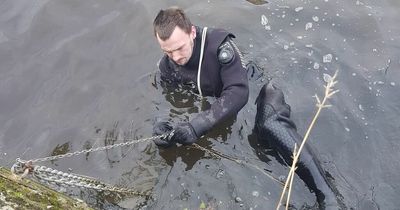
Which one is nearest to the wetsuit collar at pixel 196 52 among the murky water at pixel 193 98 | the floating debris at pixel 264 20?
the murky water at pixel 193 98

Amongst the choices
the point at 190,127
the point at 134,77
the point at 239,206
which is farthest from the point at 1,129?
the point at 239,206

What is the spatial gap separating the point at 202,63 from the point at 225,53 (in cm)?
31

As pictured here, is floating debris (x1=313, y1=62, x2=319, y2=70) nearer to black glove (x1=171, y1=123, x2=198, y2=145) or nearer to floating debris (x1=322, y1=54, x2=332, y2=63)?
floating debris (x1=322, y1=54, x2=332, y2=63)

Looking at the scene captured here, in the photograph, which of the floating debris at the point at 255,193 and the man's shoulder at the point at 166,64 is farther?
the man's shoulder at the point at 166,64

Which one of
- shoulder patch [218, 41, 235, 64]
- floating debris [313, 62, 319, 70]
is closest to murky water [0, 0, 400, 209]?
floating debris [313, 62, 319, 70]

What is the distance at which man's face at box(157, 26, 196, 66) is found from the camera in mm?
4104

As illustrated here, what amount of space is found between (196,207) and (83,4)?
143 inches

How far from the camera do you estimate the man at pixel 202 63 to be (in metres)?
4.14

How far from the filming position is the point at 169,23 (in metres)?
4.06

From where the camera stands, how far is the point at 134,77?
19.0 ft

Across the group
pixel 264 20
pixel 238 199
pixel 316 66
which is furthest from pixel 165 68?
pixel 264 20

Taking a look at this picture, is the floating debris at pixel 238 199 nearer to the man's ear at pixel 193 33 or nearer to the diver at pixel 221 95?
the diver at pixel 221 95

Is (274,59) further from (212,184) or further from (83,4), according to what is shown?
(83,4)

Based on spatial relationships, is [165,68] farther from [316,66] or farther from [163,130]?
[316,66]
